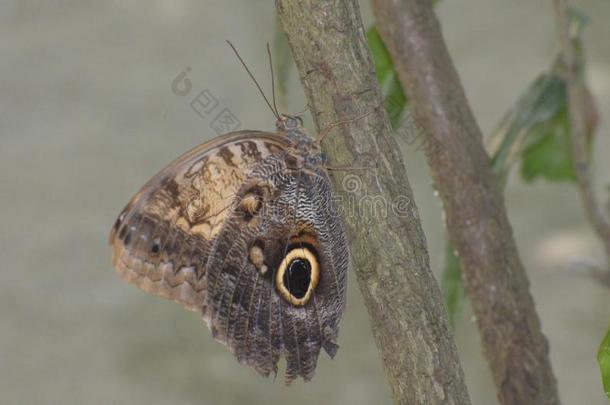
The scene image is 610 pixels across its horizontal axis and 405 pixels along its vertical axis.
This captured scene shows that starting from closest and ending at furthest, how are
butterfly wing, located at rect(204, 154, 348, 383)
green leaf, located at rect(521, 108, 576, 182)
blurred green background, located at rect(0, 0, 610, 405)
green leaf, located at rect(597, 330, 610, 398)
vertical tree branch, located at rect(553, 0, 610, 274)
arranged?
green leaf, located at rect(597, 330, 610, 398) < butterfly wing, located at rect(204, 154, 348, 383) < vertical tree branch, located at rect(553, 0, 610, 274) < green leaf, located at rect(521, 108, 576, 182) < blurred green background, located at rect(0, 0, 610, 405)

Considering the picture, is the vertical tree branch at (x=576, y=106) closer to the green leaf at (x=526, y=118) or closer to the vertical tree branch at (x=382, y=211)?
the green leaf at (x=526, y=118)

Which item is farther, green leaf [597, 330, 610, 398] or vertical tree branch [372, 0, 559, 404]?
vertical tree branch [372, 0, 559, 404]

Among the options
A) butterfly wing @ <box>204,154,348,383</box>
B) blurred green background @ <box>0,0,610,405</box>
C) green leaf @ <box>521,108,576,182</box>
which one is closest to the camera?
butterfly wing @ <box>204,154,348,383</box>

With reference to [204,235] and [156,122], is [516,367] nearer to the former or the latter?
[204,235]

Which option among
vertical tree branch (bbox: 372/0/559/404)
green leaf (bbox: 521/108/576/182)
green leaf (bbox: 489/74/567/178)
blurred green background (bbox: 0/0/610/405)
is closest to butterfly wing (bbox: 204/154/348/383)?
vertical tree branch (bbox: 372/0/559/404)

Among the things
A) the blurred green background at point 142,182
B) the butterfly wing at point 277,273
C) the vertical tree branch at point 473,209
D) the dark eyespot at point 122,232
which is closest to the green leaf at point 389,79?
the vertical tree branch at point 473,209

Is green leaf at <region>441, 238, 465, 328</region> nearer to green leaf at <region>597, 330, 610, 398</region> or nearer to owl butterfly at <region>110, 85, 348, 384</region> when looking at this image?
owl butterfly at <region>110, 85, 348, 384</region>

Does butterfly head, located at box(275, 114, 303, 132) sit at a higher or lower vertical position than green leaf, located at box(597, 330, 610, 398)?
higher

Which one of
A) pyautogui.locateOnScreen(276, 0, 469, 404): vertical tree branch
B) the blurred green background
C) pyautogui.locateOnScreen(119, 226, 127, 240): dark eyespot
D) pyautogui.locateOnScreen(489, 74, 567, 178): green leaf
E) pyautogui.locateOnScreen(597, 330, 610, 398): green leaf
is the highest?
the blurred green background
